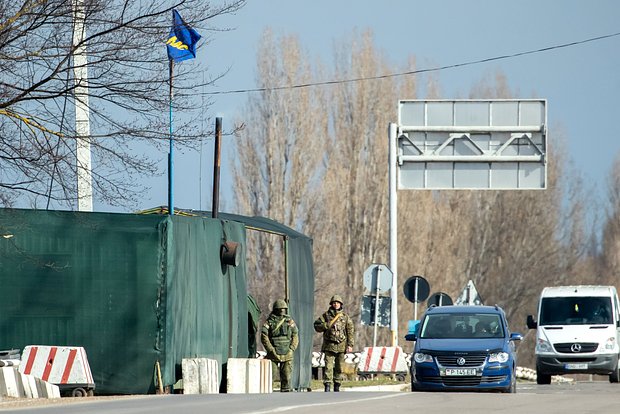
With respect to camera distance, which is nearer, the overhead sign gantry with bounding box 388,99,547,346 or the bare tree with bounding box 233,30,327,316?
the overhead sign gantry with bounding box 388,99,547,346

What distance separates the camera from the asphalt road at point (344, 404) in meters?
16.2

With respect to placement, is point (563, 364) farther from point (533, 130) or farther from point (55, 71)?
point (55, 71)

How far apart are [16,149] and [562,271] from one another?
6207 cm

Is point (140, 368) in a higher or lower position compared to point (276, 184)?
lower

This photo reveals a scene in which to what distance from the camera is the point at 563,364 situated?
33656 millimetres

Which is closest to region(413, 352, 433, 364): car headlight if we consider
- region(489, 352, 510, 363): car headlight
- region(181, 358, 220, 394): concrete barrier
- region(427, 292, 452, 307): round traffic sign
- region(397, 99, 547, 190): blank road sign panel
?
region(489, 352, 510, 363): car headlight

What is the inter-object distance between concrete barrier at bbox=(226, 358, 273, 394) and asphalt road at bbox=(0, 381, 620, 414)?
3.73 metres

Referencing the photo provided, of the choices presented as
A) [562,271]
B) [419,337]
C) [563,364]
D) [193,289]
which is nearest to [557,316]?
[563,364]

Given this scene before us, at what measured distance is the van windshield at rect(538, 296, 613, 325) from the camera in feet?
111

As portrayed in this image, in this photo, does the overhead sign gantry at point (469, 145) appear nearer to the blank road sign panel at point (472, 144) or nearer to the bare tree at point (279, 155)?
the blank road sign panel at point (472, 144)

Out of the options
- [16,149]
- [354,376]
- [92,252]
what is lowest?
[354,376]

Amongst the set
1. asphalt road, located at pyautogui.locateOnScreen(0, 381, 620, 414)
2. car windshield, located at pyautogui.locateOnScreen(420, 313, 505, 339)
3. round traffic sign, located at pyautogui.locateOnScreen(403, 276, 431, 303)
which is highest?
round traffic sign, located at pyautogui.locateOnScreen(403, 276, 431, 303)

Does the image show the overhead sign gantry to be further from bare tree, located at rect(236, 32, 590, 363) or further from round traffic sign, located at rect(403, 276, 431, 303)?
bare tree, located at rect(236, 32, 590, 363)

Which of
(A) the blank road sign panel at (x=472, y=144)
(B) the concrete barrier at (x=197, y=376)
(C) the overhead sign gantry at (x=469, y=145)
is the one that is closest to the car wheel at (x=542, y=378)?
(C) the overhead sign gantry at (x=469, y=145)
